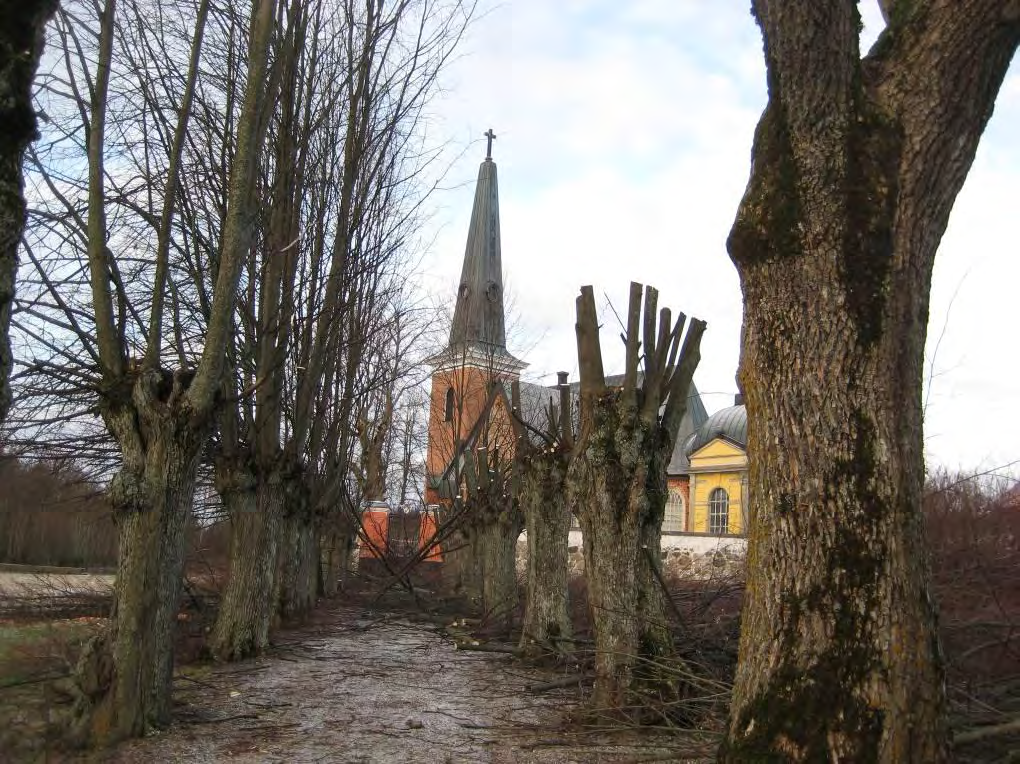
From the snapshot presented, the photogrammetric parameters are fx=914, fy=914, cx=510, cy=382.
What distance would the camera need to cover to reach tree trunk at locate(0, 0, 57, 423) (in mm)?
2623

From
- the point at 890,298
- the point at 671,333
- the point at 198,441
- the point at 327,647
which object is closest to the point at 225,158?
the point at 198,441

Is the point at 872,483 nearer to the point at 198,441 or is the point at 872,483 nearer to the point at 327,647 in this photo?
the point at 198,441

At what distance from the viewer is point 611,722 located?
279 inches

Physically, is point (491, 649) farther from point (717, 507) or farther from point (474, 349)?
point (717, 507)

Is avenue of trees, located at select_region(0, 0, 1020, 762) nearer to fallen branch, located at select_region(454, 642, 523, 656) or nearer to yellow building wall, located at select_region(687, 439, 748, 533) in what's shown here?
fallen branch, located at select_region(454, 642, 523, 656)

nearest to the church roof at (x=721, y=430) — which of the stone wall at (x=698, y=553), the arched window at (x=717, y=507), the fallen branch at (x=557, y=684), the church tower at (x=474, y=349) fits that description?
the arched window at (x=717, y=507)

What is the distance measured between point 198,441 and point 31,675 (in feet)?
7.96

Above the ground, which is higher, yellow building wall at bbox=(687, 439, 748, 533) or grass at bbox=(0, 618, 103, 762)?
yellow building wall at bbox=(687, 439, 748, 533)

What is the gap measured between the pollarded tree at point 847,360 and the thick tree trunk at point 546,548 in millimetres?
7274

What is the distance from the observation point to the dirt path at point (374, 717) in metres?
6.21

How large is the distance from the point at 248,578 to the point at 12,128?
346 inches

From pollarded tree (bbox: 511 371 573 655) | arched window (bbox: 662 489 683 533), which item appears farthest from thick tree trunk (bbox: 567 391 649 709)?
arched window (bbox: 662 489 683 533)

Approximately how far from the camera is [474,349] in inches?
1289

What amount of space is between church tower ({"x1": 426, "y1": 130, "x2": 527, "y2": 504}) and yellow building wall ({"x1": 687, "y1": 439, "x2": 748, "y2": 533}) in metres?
15.1
